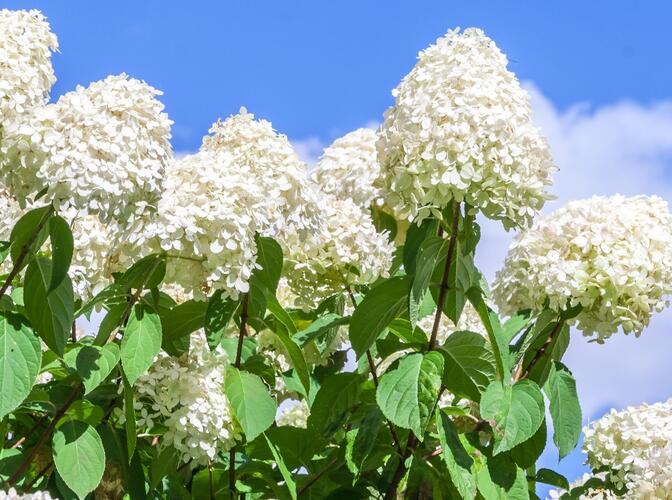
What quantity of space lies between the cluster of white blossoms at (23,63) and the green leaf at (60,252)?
1.14 feet

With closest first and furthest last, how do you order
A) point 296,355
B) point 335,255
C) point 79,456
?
1. point 79,456
2. point 296,355
3. point 335,255

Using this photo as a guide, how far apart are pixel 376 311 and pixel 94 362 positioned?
857 millimetres

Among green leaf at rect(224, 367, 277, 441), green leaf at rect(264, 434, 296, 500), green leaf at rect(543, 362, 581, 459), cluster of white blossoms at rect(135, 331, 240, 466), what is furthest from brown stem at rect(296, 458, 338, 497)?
green leaf at rect(543, 362, 581, 459)

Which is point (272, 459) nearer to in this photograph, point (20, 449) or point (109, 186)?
point (20, 449)

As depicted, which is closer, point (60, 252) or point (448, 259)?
point (60, 252)

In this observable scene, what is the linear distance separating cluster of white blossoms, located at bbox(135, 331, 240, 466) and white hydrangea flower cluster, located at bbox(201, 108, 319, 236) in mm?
538

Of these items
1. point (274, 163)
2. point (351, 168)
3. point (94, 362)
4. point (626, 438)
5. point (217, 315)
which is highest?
point (351, 168)

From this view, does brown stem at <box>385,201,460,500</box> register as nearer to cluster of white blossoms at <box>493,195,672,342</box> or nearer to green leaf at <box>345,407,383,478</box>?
green leaf at <box>345,407,383,478</box>

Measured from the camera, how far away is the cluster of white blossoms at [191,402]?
3.75 meters

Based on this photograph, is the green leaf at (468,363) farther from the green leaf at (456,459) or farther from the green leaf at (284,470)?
the green leaf at (284,470)

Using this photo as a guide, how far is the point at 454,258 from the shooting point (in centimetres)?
340

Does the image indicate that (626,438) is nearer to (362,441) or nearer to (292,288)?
(292,288)

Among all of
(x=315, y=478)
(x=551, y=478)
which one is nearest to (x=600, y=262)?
(x=551, y=478)

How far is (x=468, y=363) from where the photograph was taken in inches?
139
